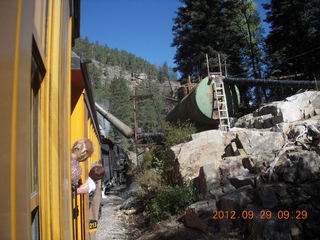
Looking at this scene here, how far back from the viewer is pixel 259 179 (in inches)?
239

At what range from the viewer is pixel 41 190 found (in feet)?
4.64

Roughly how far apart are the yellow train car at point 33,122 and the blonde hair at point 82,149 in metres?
0.59

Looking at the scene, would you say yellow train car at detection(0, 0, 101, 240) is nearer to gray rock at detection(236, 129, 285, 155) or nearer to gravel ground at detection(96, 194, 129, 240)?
gravel ground at detection(96, 194, 129, 240)

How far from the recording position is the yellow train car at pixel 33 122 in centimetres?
82

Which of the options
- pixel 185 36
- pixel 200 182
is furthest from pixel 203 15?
pixel 200 182

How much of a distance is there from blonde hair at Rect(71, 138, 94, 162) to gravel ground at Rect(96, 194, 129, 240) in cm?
518

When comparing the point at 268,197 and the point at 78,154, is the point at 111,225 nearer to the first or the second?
the point at 268,197

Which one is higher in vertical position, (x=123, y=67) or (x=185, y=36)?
(x=123, y=67)

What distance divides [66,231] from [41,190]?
73 cm

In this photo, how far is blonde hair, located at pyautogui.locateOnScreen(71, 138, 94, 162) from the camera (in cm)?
265

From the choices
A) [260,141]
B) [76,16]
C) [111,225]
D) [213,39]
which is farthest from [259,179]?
[213,39]

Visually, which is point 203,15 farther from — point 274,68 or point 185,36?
point 274,68

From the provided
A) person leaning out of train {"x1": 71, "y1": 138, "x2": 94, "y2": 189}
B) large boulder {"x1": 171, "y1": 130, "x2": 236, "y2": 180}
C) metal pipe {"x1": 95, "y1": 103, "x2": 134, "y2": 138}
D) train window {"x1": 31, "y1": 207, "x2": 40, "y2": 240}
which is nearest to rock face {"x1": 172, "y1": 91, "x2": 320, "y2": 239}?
large boulder {"x1": 171, "y1": 130, "x2": 236, "y2": 180}
